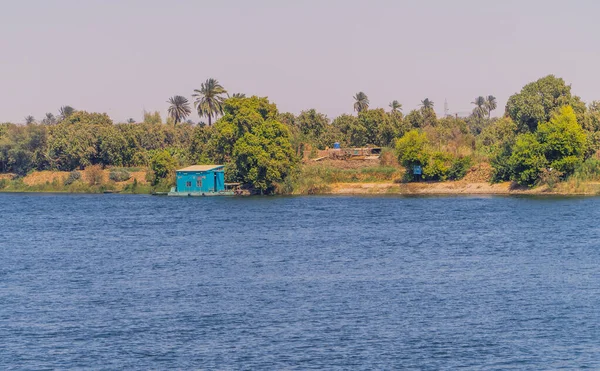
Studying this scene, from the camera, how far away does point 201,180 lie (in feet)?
381

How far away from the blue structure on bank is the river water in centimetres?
3738

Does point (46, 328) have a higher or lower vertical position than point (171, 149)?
lower

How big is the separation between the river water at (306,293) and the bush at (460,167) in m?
31.2

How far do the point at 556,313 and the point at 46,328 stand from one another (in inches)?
783

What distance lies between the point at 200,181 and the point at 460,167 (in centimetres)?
3183

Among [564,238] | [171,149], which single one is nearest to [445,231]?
[564,238]

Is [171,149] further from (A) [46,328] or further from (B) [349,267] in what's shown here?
(A) [46,328]

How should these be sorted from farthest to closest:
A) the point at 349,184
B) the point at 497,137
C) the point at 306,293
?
the point at 497,137 → the point at 349,184 → the point at 306,293

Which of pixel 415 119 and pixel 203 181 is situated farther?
pixel 415 119

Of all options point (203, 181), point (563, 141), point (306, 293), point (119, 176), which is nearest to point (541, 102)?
point (563, 141)

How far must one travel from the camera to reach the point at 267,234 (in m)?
68.2

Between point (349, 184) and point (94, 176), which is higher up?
point (94, 176)

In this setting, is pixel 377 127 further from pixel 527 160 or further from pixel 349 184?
pixel 527 160

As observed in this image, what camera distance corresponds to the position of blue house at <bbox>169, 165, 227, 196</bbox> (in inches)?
4562
